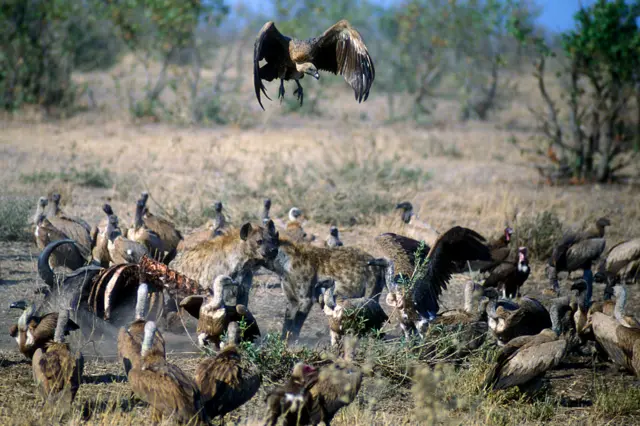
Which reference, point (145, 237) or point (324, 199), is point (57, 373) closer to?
point (145, 237)

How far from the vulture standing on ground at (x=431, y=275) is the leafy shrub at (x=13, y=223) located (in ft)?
15.7

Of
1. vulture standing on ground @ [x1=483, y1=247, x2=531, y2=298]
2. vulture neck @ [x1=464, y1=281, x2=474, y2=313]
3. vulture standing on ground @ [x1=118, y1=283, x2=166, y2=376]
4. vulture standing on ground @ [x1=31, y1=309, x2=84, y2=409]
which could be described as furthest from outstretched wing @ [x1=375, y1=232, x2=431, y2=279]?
vulture standing on ground @ [x1=31, y1=309, x2=84, y2=409]

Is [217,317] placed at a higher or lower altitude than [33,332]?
higher

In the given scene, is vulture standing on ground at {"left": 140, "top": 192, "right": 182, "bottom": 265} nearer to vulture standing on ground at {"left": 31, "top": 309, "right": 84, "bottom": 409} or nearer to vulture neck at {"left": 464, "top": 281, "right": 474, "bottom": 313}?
vulture neck at {"left": 464, "top": 281, "right": 474, "bottom": 313}

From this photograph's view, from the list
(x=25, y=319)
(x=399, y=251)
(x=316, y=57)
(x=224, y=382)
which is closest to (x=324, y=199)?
(x=316, y=57)

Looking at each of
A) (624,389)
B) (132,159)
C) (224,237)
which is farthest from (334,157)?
(624,389)

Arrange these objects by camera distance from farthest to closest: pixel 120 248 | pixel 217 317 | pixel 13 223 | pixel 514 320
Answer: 1. pixel 13 223
2. pixel 120 248
3. pixel 514 320
4. pixel 217 317

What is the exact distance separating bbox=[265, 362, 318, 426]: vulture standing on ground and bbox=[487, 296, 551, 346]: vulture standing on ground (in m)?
2.28

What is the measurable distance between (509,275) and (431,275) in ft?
6.42

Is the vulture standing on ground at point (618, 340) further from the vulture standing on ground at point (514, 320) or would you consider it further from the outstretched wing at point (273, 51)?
the outstretched wing at point (273, 51)

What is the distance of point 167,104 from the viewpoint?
69.8 feet

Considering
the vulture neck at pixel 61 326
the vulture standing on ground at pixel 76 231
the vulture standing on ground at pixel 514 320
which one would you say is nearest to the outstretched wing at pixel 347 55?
the vulture standing on ground at pixel 514 320

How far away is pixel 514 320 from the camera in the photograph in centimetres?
629

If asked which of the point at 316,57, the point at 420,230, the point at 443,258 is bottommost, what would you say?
the point at 420,230
